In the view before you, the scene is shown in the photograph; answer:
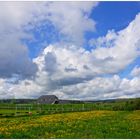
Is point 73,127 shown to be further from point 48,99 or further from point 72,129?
point 48,99

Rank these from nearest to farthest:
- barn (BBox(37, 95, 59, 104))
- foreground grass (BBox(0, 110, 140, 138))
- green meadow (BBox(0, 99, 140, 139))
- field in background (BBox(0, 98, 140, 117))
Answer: foreground grass (BBox(0, 110, 140, 138)) < green meadow (BBox(0, 99, 140, 139)) < field in background (BBox(0, 98, 140, 117)) < barn (BBox(37, 95, 59, 104))

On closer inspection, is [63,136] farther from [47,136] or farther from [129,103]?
[129,103]

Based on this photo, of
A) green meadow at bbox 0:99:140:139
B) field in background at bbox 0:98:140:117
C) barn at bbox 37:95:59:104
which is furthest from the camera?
barn at bbox 37:95:59:104

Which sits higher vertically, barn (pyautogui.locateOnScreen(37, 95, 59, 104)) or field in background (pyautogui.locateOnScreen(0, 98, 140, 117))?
barn (pyautogui.locateOnScreen(37, 95, 59, 104))

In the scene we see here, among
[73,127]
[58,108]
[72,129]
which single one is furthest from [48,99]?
[72,129]

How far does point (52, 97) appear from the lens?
448 ft

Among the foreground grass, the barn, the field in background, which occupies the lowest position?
the foreground grass

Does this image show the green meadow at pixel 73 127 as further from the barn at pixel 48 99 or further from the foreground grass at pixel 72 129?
the barn at pixel 48 99

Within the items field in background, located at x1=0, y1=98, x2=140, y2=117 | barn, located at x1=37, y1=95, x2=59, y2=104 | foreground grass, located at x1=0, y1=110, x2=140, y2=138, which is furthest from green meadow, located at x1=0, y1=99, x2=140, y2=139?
barn, located at x1=37, y1=95, x2=59, y2=104

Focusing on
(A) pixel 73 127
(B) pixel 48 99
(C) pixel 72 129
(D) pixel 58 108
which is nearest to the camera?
(C) pixel 72 129

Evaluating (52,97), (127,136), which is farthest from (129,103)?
(52,97)

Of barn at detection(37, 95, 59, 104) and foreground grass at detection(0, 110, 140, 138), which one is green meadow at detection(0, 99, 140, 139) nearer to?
foreground grass at detection(0, 110, 140, 138)

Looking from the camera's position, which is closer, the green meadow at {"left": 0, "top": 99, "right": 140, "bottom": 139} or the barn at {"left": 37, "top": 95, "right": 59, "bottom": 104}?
the green meadow at {"left": 0, "top": 99, "right": 140, "bottom": 139}

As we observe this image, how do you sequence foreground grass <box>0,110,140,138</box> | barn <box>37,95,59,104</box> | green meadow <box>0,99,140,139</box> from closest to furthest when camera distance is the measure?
foreground grass <box>0,110,140,138</box>
green meadow <box>0,99,140,139</box>
barn <box>37,95,59,104</box>
